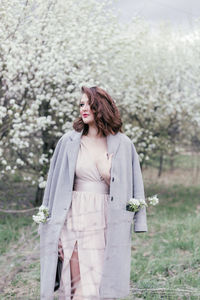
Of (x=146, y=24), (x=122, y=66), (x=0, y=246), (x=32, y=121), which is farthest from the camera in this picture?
(x=146, y=24)

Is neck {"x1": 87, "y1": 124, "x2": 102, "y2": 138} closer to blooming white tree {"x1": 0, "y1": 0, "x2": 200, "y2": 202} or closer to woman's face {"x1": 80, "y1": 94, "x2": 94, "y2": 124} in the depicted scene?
woman's face {"x1": 80, "y1": 94, "x2": 94, "y2": 124}

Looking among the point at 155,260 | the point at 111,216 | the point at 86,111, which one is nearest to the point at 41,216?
the point at 111,216

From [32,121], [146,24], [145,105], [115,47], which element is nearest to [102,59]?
[115,47]

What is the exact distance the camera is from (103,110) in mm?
3164

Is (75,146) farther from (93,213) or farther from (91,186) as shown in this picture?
(93,213)

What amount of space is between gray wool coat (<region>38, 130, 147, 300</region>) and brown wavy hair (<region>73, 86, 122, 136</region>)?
7cm

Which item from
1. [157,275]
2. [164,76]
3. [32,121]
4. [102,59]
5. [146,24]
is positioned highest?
[146,24]

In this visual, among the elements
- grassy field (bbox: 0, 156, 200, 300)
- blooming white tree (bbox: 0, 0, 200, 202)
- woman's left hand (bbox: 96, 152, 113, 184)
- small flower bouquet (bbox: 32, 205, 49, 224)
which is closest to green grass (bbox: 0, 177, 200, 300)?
grassy field (bbox: 0, 156, 200, 300)

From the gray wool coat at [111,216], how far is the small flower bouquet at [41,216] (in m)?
0.04

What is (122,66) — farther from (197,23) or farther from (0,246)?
(0,246)

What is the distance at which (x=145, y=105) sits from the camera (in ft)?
32.1

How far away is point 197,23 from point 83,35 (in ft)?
15.7

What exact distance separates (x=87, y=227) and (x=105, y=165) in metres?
0.45

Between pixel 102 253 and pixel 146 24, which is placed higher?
pixel 146 24
